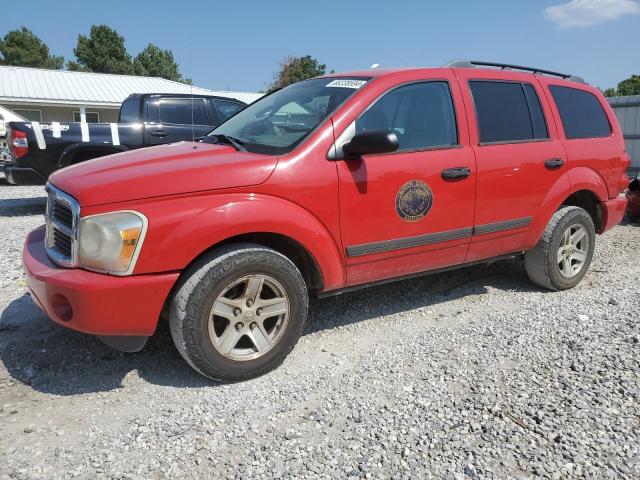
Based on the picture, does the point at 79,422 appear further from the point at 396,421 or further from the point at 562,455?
the point at 562,455

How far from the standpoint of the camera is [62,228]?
9.66 ft

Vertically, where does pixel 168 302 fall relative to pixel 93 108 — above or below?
below

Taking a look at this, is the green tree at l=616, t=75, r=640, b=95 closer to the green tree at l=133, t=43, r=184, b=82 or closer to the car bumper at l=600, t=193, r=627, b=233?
the car bumper at l=600, t=193, r=627, b=233

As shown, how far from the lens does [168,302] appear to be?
297 centimetres

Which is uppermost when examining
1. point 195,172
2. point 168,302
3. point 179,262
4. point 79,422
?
point 195,172

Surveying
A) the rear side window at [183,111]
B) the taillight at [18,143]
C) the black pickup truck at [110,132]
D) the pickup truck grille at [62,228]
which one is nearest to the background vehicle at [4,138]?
the taillight at [18,143]

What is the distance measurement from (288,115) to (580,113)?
279 centimetres

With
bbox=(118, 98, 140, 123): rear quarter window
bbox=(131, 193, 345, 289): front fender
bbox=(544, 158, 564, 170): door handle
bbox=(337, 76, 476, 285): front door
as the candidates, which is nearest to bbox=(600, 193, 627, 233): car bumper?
bbox=(544, 158, 564, 170): door handle

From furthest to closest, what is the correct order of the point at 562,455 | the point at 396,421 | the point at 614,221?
the point at 614,221 < the point at 396,421 < the point at 562,455

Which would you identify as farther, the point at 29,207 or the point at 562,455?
the point at 29,207

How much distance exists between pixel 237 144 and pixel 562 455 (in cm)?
256

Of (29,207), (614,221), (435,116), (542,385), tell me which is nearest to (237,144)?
(435,116)

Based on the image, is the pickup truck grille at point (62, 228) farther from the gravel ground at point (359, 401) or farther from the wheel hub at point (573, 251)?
the wheel hub at point (573, 251)

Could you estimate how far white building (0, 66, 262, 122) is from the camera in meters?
24.5
